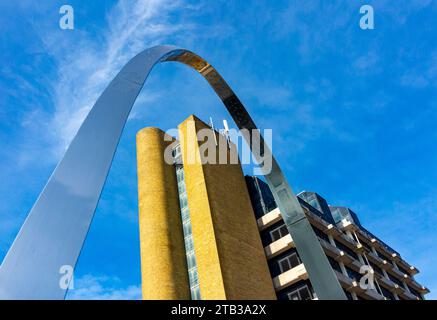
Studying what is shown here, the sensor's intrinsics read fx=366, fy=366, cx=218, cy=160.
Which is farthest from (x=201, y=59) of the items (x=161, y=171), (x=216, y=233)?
(x=161, y=171)

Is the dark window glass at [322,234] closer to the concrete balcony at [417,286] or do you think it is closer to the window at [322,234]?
the window at [322,234]

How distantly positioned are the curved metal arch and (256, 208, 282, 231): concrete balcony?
27.9 m

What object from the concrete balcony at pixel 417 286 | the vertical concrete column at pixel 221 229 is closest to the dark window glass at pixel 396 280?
the concrete balcony at pixel 417 286

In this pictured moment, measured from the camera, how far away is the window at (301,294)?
1278 inches

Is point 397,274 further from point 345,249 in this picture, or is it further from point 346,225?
point 345,249

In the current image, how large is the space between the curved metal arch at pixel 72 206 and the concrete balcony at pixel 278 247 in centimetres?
2570

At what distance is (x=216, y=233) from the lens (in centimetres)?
3219

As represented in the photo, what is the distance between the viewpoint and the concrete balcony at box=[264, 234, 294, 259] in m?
35.8

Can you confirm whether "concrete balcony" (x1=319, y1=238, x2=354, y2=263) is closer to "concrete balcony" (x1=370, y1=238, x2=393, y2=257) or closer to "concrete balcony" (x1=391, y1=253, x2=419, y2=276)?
"concrete balcony" (x1=370, y1=238, x2=393, y2=257)
